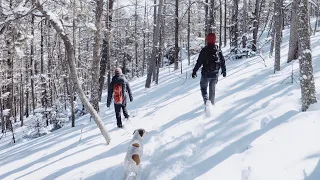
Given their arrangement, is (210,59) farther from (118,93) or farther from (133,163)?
(133,163)

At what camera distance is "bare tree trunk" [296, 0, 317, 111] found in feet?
19.5

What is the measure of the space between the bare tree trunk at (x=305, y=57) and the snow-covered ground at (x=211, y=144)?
0.71 ft

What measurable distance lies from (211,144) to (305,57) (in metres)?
2.47

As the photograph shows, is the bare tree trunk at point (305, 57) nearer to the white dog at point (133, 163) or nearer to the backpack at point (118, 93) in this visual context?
the white dog at point (133, 163)

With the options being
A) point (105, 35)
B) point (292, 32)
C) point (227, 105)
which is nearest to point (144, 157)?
point (227, 105)

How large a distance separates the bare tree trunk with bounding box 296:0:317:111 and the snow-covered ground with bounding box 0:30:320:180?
0.22 m

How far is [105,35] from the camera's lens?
52.9 feet

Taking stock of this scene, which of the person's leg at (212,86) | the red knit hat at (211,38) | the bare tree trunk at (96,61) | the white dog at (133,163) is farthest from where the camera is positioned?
the bare tree trunk at (96,61)

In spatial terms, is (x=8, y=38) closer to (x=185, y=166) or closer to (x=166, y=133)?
(x=166, y=133)

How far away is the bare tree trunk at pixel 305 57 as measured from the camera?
19.5 ft

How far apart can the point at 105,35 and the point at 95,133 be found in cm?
815

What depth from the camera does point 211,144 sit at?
6016mm

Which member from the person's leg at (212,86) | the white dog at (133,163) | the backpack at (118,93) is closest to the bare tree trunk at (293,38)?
the person's leg at (212,86)

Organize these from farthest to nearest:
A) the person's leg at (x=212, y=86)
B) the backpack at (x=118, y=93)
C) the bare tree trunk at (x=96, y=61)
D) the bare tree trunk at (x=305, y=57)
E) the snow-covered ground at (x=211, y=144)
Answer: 1. the bare tree trunk at (x=96, y=61)
2. the backpack at (x=118, y=93)
3. the person's leg at (x=212, y=86)
4. the bare tree trunk at (x=305, y=57)
5. the snow-covered ground at (x=211, y=144)
